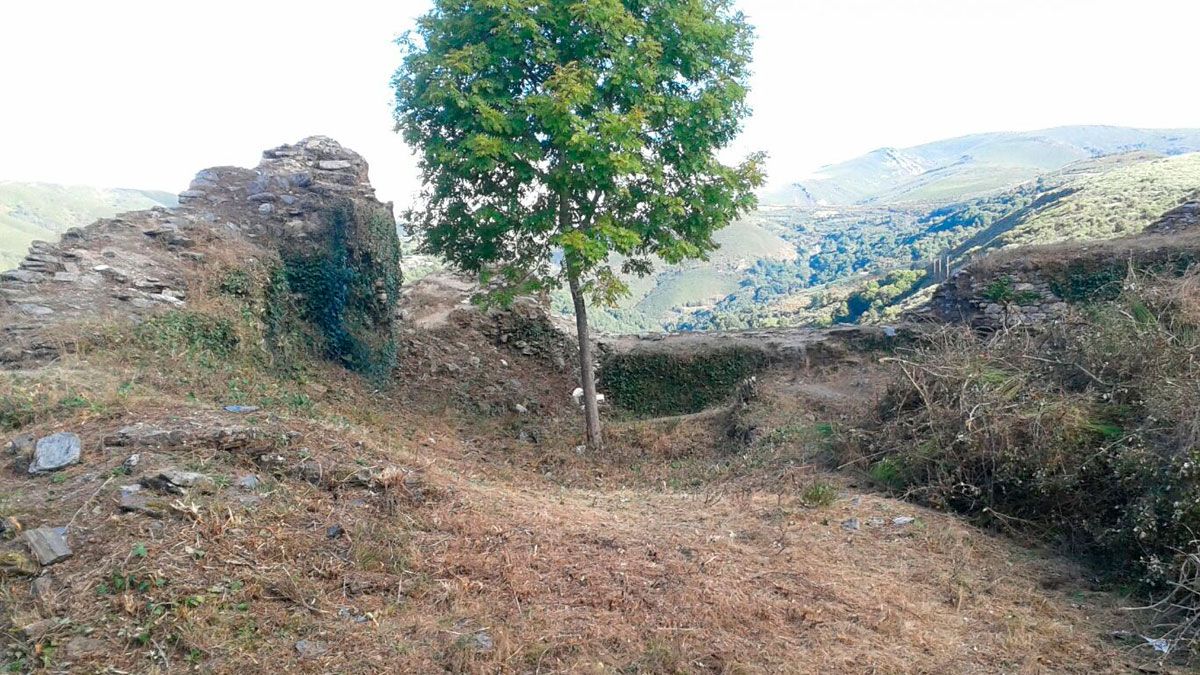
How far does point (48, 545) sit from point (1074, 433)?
6996 millimetres

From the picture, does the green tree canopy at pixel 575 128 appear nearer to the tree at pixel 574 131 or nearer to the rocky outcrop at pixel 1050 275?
the tree at pixel 574 131

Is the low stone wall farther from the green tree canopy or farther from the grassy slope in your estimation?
the grassy slope

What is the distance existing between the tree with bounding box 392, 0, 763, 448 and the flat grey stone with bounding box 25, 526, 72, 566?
228 inches

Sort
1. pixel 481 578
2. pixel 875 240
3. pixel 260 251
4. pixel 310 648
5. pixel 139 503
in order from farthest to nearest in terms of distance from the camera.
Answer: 1. pixel 875 240
2. pixel 260 251
3. pixel 481 578
4. pixel 139 503
5. pixel 310 648

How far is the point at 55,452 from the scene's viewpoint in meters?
4.38

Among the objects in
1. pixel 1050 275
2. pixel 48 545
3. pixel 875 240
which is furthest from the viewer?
pixel 875 240

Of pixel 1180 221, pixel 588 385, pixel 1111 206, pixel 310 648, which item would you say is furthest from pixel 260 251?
pixel 1111 206

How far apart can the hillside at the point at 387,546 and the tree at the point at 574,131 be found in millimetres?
2904

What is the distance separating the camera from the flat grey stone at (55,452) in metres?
4.25

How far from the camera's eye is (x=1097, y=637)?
395 cm

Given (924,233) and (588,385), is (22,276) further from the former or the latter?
(924,233)

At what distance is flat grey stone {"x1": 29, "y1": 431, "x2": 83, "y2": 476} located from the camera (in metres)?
4.25

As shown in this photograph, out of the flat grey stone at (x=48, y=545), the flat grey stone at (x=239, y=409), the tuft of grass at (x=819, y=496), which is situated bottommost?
the tuft of grass at (x=819, y=496)

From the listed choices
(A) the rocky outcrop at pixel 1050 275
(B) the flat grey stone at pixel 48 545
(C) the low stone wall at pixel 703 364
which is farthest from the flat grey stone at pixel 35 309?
(A) the rocky outcrop at pixel 1050 275
